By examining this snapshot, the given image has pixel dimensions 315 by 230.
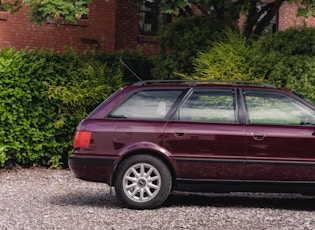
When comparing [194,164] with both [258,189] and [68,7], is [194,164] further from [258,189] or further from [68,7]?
[68,7]

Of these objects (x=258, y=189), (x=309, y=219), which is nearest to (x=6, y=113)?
(x=258, y=189)

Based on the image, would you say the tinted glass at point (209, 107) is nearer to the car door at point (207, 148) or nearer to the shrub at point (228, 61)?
the car door at point (207, 148)

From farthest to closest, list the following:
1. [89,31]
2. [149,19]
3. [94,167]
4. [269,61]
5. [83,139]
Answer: [149,19] → [89,31] → [269,61] → [83,139] → [94,167]

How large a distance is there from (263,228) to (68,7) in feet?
21.4

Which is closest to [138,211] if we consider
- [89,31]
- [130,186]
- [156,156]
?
[130,186]

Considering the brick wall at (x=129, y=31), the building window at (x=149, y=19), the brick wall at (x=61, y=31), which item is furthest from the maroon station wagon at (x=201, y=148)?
the building window at (x=149, y=19)

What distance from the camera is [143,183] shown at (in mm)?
8734

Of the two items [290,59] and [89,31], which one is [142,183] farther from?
[89,31]

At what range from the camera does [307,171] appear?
870 centimetres

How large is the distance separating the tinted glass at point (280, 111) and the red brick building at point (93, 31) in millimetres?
10870

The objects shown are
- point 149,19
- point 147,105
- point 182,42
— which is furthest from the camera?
point 149,19

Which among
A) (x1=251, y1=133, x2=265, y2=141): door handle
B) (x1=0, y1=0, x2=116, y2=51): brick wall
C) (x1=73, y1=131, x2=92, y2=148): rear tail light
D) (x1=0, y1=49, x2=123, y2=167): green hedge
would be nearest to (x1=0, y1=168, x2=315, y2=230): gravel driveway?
(x1=73, y1=131, x2=92, y2=148): rear tail light

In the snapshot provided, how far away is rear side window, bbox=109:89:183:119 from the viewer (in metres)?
9.02

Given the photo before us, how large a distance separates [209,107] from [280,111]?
915 mm
